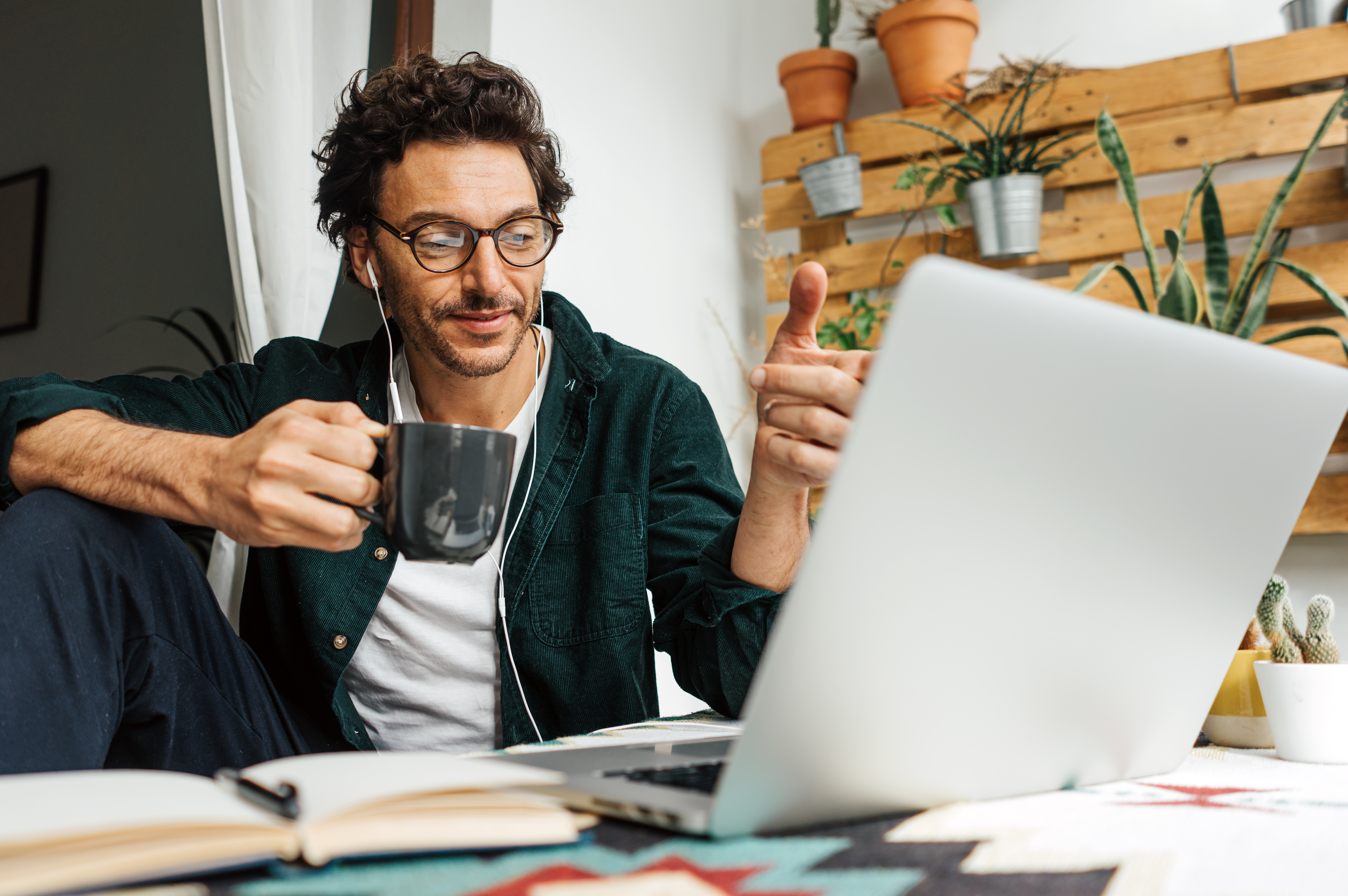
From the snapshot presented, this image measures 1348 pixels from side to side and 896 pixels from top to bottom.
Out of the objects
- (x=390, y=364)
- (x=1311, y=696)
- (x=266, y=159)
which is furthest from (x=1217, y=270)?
(x=266, y=159)

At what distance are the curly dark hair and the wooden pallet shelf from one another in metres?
1.01

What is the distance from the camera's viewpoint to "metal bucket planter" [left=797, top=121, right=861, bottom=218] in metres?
2.46

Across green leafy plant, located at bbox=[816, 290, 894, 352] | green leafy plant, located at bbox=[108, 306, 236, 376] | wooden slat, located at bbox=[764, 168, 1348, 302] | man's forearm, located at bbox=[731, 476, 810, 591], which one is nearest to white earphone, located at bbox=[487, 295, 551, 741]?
man's forearm, located at bbox=[731, 476, 810, 591]

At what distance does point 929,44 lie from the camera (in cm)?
245

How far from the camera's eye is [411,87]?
1305 millimetres

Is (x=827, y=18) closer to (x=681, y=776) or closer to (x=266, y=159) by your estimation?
(x=266, y=159)

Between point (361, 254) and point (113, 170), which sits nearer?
point (361, 254)

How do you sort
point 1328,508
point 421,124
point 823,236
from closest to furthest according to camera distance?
1. point 421,124
2. point 1328,508
3. point 823,236

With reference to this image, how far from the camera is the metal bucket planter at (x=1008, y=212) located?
2.25 meters

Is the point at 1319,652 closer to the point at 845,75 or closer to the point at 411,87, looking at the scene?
the point at 411,87

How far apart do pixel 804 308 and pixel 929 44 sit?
6.67ft

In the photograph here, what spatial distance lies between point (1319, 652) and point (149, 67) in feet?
9.18

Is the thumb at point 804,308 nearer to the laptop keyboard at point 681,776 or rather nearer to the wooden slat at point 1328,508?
the laptop keyboard at point 681,776

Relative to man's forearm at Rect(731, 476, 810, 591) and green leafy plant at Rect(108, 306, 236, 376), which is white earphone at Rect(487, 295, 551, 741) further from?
green leafy plant at Rect(108, 306, 236, 376)
